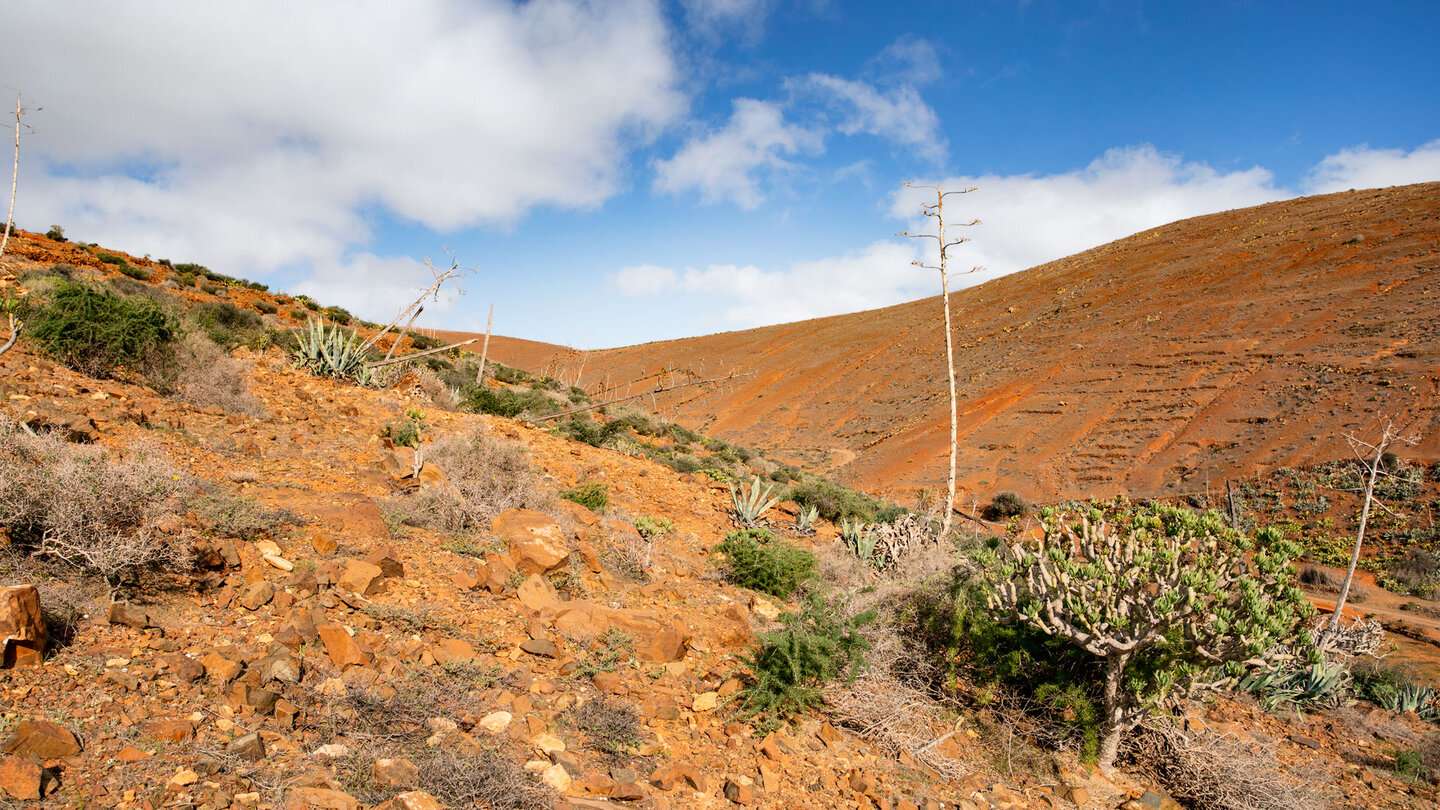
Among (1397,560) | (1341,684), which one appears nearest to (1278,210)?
(1397,560)

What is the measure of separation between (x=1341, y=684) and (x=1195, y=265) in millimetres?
36836

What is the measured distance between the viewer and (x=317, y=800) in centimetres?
269

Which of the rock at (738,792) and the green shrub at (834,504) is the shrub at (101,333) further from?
the green shrub at (834,504)

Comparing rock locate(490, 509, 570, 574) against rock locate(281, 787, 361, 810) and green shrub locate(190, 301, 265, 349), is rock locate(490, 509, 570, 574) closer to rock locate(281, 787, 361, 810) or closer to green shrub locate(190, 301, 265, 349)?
rock locate(281, 787, 361, 810)

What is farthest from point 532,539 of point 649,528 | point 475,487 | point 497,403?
point 497,403

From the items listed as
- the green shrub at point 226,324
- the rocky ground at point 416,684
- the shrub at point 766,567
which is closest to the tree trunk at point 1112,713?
the rocky ground at point 416,684

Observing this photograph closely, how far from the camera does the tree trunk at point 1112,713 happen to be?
15.0 feet

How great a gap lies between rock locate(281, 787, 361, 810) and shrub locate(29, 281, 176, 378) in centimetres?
774

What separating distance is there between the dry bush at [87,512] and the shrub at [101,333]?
4.22 meters

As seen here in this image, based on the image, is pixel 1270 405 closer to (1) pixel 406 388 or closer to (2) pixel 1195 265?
(2) pixel 1195 265

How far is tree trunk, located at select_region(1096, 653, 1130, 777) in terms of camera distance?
180 inches

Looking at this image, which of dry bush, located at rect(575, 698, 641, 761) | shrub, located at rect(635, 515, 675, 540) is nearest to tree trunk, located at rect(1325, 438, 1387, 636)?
shrub, located at rect(635, 515, 675, 540)

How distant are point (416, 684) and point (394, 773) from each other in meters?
0.76

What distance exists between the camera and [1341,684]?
7.27 meters
